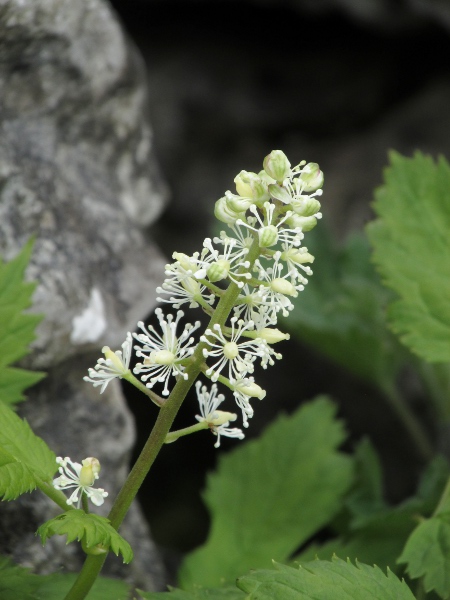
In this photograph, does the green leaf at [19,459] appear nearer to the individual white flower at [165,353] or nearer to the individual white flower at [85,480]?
the individual white flower at [85,480]

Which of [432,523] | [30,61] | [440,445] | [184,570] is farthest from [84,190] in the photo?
[440,445]

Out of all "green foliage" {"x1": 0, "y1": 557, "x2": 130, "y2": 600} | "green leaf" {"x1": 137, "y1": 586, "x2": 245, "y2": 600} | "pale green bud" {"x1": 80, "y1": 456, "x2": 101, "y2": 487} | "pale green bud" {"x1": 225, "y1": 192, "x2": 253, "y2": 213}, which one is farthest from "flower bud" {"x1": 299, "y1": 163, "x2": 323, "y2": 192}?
"green foliage" {"x1": 0, "y1": 557, "x2": 130, "y2": 600}

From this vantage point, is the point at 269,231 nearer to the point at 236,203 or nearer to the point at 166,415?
the point at 236,203

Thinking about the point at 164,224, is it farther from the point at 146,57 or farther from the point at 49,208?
the point at 49,208

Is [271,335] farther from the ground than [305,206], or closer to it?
closer to it

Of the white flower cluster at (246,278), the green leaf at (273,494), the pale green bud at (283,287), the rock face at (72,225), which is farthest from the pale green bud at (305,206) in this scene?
the green leaf at (273,494)

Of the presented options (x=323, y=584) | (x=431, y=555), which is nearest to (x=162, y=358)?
(x=323, y=584)

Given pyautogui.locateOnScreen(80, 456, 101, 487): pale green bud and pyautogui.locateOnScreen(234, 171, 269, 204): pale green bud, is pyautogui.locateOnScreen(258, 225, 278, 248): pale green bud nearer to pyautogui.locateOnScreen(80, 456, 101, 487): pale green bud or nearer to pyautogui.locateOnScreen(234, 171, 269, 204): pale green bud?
pyautogui.locateOnScreen(234, 171, 269, 204): pale green bud
